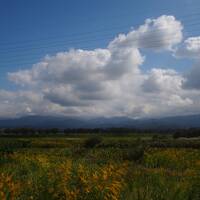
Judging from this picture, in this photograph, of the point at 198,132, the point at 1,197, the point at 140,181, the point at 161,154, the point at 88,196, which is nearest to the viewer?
the point at 1,197

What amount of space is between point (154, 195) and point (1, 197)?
3215 mm

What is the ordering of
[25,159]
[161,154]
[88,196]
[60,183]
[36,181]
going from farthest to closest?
[161,154], [25,159], [36,181], [60,183], [88,196]

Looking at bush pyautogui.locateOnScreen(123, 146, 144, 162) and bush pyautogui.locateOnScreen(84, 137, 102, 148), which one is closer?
bush pyautogui.locateOnScreen(123, 146, 144, 162)

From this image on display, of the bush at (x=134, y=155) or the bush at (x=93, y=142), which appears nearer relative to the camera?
the bush at (x=134, y=155)

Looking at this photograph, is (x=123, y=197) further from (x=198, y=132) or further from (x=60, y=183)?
(x=198, y=132)

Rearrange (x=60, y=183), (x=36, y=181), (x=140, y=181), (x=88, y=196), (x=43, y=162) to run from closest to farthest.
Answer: (x=88, y=196)
(x=60, y=183)
(x=36, y=181)
(x=140, y=181)
(x=43, y=162)

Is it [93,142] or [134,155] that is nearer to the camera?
[134,155]

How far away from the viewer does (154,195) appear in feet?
24.9

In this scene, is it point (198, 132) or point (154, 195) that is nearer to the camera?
point (154, 195)

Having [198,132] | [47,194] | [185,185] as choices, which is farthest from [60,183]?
[198,132]

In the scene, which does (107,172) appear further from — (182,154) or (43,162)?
(182,154)

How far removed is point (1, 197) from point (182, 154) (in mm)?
14544

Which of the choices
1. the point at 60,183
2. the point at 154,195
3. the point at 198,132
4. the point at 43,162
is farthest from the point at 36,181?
the point at 198,132

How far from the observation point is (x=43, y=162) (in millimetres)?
11742
